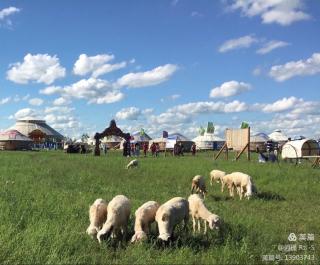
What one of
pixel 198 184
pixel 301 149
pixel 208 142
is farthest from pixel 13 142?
pixel 198 184

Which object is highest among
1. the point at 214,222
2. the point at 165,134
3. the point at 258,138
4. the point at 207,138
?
the point at 165,134

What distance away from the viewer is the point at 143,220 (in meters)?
10.3

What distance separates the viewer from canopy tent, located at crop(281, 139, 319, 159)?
122ft

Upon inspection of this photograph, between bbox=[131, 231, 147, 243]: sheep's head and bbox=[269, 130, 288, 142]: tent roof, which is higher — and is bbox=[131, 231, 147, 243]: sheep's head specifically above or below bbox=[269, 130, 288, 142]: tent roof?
below

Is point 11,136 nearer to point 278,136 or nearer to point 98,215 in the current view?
point 278,136

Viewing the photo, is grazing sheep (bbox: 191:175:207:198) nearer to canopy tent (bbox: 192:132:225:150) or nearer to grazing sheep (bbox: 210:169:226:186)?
grazing sheep (bbox: 210:169:226:186)

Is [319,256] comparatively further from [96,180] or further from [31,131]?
[31,131]

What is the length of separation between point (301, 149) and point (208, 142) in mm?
73600

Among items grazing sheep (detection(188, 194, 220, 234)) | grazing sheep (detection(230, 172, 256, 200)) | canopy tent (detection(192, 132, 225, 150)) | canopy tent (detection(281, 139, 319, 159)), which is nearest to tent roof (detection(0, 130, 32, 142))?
canopy tent (detection(192, 132, 225, 150))

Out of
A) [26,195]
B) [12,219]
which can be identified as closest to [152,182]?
[26,195]

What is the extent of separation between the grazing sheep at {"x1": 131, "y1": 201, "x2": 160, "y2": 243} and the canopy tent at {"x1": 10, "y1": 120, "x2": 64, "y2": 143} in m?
110

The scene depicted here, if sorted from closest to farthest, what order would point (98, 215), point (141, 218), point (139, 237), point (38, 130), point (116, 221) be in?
1. point (139, 237)
2. point (116, 221)
3. point (141, 218)
4. point (98, 215)
5. point (38, 130)

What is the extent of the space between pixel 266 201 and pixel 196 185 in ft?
9.42

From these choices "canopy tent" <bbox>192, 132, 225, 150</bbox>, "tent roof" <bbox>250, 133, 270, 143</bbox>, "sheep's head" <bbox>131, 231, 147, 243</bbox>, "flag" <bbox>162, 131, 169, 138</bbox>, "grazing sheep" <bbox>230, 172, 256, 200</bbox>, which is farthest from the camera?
"canopy tent" <bbox>192, 132, 225, 150</bbox>
